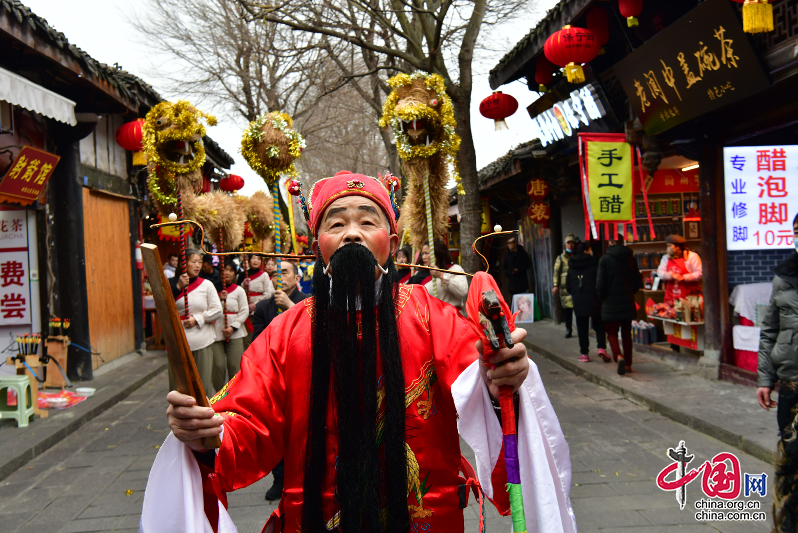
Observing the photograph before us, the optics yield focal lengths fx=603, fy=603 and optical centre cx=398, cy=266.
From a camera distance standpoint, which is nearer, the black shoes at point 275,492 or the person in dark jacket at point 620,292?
the black shoes at point 275,492

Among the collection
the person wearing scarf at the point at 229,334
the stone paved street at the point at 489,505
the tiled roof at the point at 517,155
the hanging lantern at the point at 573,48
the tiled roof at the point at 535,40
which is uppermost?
the tiled roof at the point at 535,40

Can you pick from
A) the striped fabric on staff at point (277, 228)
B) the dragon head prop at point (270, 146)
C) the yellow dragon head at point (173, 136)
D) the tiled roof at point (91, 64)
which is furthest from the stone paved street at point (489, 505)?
the tiled roof at point (91, 64)

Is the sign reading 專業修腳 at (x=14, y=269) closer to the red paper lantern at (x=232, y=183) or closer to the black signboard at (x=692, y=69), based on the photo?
the black signboard at (x=692, y=69)

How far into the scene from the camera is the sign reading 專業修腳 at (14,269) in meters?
8.30

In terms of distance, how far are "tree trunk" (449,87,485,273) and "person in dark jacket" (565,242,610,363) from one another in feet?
6.86

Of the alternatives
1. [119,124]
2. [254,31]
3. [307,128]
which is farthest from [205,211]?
[307,128]

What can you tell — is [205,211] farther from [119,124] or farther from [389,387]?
[389,387]

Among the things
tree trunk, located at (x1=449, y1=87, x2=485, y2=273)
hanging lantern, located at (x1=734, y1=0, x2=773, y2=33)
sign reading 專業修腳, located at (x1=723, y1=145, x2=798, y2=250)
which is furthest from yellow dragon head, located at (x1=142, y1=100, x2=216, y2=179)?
sign reading 專業修腳, located at (x1=723, y1=145, x2=798, y2=250)

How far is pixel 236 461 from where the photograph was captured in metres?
1.79

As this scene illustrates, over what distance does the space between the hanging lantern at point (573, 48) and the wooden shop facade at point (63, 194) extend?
6.16m

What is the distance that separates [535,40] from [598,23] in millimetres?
1655

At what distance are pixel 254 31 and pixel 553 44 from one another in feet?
44.4

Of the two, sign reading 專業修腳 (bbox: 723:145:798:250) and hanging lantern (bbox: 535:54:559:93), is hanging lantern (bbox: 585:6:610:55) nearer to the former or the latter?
hanging lantern (bbox: 535:54:559:93)

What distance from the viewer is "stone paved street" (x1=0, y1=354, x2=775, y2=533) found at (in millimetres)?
4008
